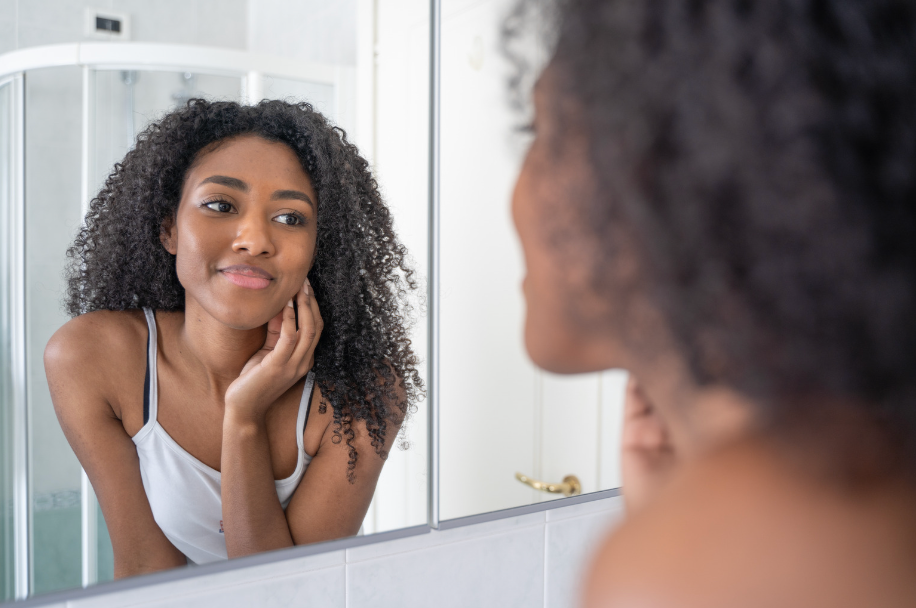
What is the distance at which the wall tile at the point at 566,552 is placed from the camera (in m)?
0.97

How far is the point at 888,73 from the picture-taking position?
0.25m

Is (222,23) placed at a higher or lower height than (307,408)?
higher

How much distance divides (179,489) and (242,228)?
10.9 inches

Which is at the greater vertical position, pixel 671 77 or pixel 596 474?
pixel 671 77

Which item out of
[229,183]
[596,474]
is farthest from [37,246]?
[596,474]

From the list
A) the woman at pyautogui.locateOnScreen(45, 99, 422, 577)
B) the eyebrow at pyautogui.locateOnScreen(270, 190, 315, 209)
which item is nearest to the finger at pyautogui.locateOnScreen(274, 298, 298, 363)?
the woman at pyautogui.locateOnScreen(45, 99, 422, 577)

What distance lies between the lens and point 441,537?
0.88 m

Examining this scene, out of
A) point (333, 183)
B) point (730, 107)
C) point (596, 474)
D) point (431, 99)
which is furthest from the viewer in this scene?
point (596, 474)

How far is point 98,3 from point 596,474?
2.72 ft

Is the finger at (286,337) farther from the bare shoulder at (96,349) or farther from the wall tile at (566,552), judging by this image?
the wall tile at (566,552)

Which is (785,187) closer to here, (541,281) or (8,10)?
(541,281)

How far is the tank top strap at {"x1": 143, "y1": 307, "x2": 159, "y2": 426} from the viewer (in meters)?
0.65

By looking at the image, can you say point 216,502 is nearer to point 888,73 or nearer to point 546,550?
point 546,550

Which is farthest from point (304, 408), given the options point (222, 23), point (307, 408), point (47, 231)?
point (222, 23)
